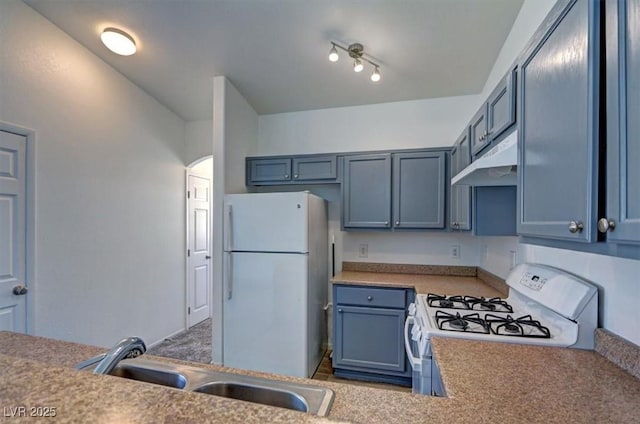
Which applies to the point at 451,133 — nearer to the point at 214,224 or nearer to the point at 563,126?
the point at 563,126

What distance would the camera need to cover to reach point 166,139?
332cm

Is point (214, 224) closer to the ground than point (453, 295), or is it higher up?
higher up

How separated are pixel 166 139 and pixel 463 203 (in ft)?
10.7

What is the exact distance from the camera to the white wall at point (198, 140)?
3.59 meters

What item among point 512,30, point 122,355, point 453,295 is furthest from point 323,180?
point 122,355

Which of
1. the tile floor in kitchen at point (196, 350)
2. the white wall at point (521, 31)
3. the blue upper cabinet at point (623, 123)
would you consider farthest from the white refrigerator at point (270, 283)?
the blue upper cabinet at point (623, 123)

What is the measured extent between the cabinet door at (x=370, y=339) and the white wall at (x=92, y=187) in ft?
7.02

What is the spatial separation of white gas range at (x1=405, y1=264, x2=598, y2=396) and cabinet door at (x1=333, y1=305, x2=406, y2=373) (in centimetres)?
77

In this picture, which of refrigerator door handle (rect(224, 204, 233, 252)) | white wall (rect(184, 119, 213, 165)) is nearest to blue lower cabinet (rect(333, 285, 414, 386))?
refrigerator door handle (rect(224, 204, 233, 252))

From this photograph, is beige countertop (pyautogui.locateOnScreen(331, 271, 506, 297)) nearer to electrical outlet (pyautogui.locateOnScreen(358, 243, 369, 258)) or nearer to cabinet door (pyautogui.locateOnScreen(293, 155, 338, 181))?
electrical outlet (pyautogui.locateOnScreen(358, 243, 369, 258))

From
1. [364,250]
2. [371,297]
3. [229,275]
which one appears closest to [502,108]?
[371,297]

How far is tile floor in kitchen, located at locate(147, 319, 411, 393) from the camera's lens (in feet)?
8.33

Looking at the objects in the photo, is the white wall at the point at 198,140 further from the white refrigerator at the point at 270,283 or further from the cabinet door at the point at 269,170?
the white refrigerator at the point at 270,283

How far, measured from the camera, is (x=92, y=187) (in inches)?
99.4
